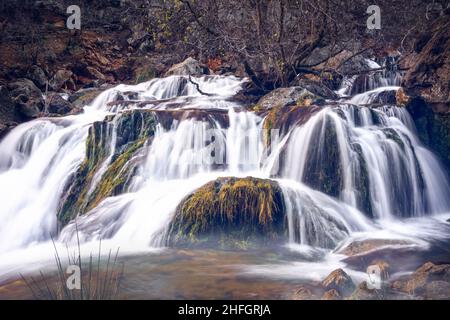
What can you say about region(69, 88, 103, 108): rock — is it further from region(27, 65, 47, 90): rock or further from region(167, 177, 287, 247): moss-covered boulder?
region(167, 177, 287, 247): moss-covered boulder

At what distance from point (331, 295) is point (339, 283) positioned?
27 cm

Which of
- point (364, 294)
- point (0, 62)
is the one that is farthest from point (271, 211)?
point (0, 62)

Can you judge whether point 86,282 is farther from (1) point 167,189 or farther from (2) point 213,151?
(2) point 213,151

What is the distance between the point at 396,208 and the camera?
7316mm

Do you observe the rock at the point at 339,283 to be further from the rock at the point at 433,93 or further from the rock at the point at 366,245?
the rock at the point at 433,93

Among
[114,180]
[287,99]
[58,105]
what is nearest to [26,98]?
[58,105]

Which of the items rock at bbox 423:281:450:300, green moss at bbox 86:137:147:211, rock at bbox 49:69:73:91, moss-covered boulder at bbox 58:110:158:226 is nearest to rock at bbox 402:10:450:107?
rock at bbox 423:281:450:300

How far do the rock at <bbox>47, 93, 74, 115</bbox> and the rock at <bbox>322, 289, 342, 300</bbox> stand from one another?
967 cm

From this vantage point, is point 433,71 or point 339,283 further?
point 433,71

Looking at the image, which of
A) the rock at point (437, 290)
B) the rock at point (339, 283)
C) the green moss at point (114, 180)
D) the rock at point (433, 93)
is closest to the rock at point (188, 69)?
the green moss at point (114, 180)

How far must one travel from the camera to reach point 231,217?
237 inches

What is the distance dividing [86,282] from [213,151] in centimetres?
409

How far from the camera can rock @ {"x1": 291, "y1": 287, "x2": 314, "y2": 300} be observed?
4.23 metres

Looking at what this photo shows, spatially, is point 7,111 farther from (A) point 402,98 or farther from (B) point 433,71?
(B) point 433,71
